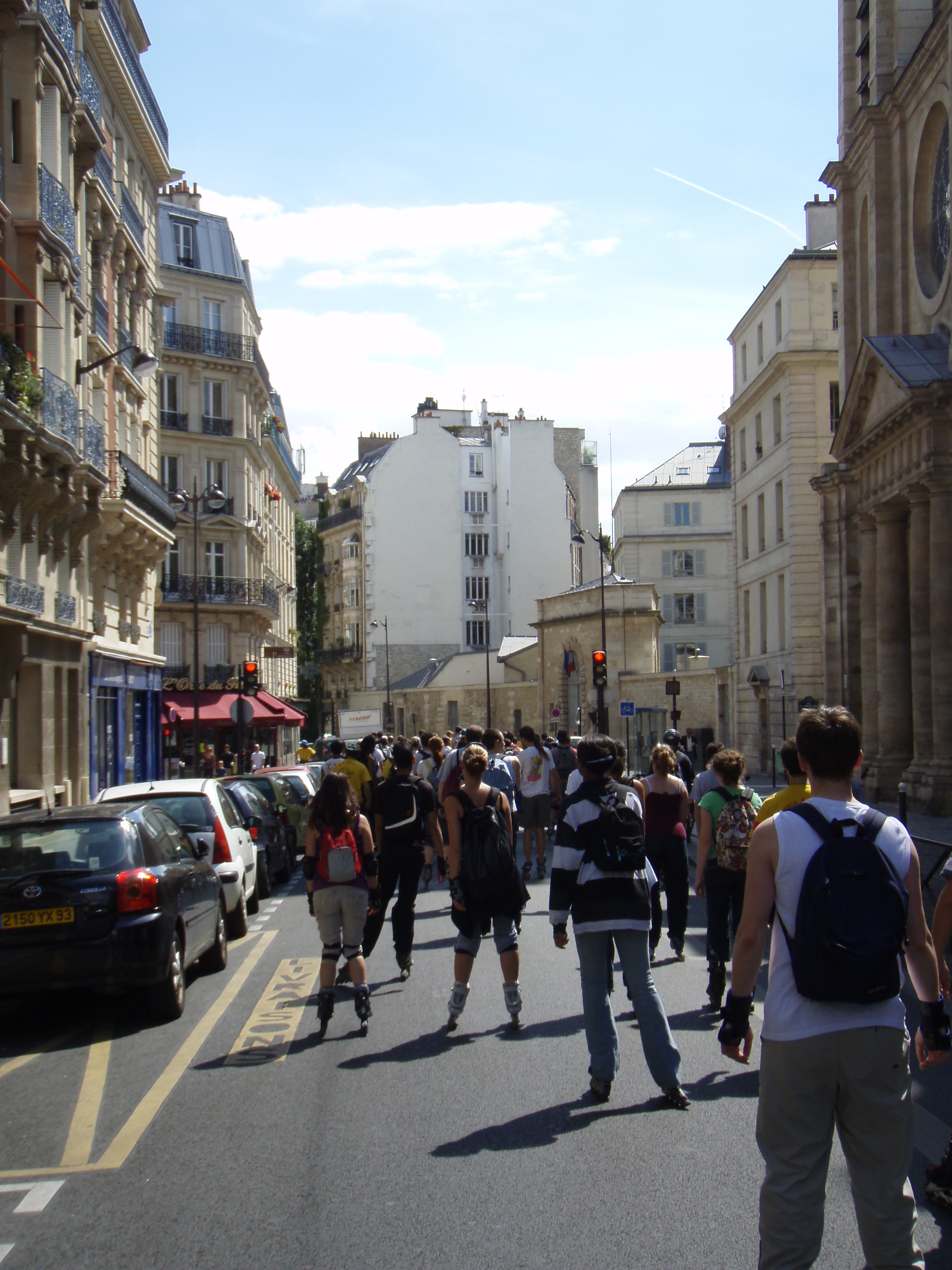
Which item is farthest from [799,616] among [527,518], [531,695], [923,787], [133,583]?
[527,518]

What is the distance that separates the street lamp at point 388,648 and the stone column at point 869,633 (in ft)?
147

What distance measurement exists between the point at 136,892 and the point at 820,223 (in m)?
43.8

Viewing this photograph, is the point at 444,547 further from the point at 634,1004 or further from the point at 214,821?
the point at 634,1004

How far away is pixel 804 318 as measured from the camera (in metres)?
40.6

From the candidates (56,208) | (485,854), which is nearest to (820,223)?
(56,208)

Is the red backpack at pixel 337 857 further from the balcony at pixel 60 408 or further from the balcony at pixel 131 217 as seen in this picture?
the balcony at pixel 131 217

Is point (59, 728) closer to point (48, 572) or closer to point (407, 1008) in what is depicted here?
point (48, 572)

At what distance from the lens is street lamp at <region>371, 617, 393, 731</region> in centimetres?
7494

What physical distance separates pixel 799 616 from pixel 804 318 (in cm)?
922

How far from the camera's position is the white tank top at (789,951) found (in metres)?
3.66

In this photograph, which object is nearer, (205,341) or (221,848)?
(221,848)

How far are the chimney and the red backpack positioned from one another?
42.5 m

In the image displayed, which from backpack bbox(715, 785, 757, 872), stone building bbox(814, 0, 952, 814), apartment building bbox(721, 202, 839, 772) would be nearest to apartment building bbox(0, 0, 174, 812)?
backpack bbox(715, 785, 757, 872)

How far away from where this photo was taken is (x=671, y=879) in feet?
33.7
